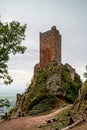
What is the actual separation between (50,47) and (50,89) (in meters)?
9.14

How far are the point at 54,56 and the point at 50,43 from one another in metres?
2.62

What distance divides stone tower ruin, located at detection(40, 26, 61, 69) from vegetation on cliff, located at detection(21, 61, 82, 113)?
1.96 m

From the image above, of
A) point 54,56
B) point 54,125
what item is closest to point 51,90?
point 54,56

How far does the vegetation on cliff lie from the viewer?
129 ft

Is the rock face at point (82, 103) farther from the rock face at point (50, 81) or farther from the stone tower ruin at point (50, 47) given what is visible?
the stone tower ruin at point (50, 47)

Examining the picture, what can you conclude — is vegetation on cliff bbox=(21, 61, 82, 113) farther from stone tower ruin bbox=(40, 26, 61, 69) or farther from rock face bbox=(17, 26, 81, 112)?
stone tower ruin bbox=(40, 26, 61, 69)

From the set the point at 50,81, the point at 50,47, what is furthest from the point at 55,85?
the point at 50,47

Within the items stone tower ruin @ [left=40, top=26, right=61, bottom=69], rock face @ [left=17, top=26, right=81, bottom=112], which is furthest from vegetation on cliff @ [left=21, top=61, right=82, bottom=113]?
stone tower ruin @ [left=40, top=26, right=61, bottom=69]

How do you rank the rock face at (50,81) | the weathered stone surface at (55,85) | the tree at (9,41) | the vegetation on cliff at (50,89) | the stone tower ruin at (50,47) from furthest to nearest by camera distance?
the stone tower ruin at (50,47)
the weathered stone surface at (55,85)
the rock face at (50,81)
the vegetation on cliff at (50,89)
the tree at (9,41)

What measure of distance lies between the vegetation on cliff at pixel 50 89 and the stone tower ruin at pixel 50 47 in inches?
77.0

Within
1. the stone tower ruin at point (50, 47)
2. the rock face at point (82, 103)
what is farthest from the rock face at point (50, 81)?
the rock face at point (82, 103)

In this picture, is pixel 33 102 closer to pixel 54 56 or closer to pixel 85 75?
pixel 54 56

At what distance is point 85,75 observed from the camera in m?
49.8

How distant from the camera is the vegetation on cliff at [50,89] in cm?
3925
